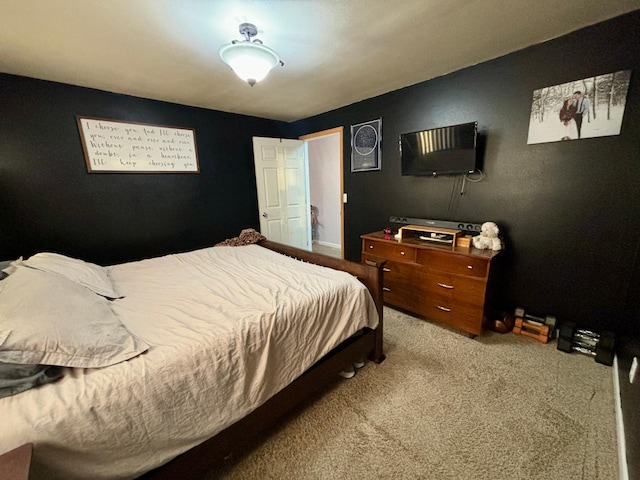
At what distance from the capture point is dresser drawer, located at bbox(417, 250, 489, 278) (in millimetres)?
2070

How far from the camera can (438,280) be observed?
7.67 ft

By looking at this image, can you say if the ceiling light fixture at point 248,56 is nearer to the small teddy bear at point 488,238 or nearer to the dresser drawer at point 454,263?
the dresser drawer at point 454,263

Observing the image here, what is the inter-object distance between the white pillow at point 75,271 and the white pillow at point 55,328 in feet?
0.91

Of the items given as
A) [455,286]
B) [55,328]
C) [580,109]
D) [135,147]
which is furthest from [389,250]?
[135,147]

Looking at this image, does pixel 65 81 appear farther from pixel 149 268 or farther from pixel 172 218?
pixel 149 268

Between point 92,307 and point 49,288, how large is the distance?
201 millimetres

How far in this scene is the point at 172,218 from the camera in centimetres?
331

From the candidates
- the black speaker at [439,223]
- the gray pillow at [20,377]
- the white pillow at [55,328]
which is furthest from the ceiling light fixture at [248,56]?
the black speaker at [439,223]

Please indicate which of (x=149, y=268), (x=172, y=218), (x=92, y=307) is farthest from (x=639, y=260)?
(x=172, y=218)

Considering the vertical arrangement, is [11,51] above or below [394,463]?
above

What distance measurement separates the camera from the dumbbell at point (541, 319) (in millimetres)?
2162

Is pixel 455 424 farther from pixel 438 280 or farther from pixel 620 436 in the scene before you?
pixel 438 280

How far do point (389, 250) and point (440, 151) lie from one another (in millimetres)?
1113

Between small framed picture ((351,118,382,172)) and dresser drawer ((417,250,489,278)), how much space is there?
1419 mm
